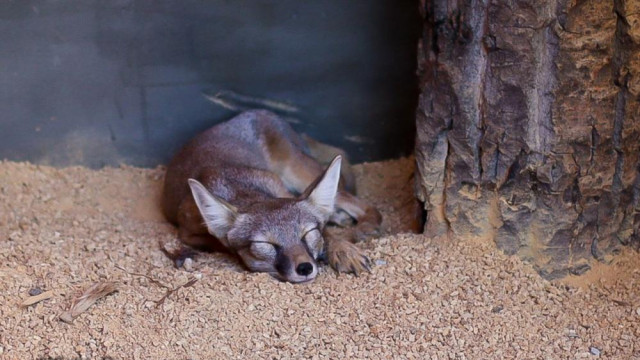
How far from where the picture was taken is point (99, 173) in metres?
6.57

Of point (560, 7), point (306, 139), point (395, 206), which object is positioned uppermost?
point (560, 7)

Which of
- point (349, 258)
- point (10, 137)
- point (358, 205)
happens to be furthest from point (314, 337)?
point (10, 137)

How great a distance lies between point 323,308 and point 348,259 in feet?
1.79

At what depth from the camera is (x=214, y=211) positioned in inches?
212

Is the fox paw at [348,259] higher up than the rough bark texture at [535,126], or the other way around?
the rough bark texture at [535,126]

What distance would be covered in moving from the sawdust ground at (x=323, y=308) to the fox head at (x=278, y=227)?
0.55 feet

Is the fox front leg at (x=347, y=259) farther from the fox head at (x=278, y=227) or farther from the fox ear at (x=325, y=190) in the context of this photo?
the fox ear at (x=325, y=190)

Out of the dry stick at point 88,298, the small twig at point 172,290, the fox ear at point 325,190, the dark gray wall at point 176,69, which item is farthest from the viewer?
the dark gray wall at point 176,69

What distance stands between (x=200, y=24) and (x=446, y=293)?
9.25 feet

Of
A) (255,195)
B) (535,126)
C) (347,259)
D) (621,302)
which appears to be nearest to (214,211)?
(255,195)

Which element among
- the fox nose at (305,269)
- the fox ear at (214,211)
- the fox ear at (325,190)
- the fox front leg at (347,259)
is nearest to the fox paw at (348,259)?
the fox front leg at (347,259)

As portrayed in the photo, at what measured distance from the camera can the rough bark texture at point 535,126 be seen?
4.29 m

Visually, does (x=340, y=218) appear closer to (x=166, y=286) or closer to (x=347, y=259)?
(x=347, y=259)

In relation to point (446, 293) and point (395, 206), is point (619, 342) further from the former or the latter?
point (395, 206)
